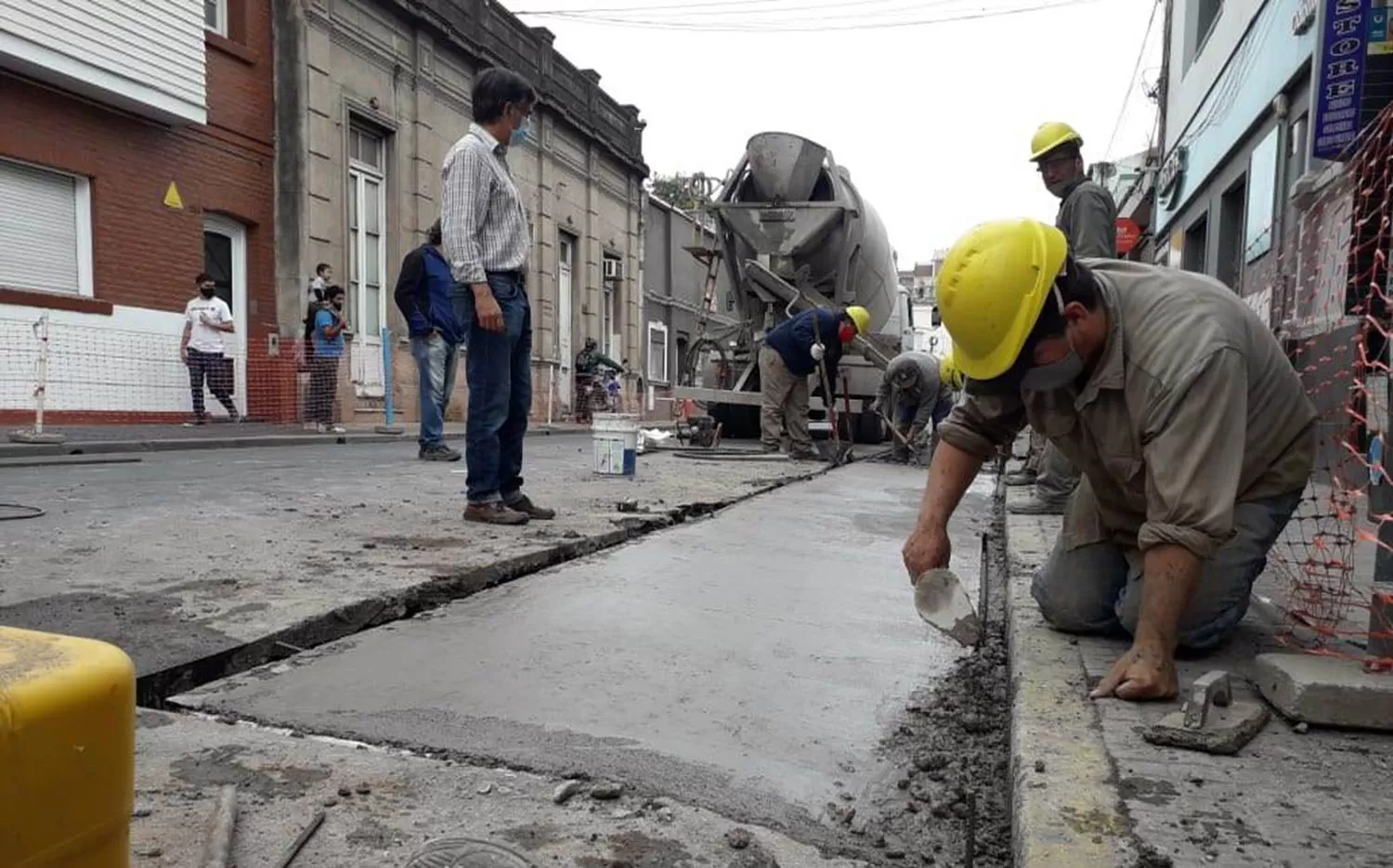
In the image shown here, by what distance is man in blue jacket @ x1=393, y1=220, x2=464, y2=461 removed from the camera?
24.3 ft

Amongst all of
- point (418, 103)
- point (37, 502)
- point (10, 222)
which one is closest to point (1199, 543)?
point (37, 502)

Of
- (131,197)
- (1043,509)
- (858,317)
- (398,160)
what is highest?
(398,160)

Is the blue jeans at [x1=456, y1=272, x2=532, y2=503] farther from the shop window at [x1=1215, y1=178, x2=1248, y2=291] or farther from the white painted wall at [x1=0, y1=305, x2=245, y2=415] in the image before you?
the shop window at [x1=1215, y1=178, x2=1248, y2=291]

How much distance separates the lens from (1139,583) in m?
2.41

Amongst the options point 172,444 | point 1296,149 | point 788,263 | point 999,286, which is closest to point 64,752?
point 999,286

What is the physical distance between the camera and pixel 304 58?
12227mm

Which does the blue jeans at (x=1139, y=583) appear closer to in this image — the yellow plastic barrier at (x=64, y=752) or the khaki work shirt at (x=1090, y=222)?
the yellow plastic barrier at (x=64, y=752)

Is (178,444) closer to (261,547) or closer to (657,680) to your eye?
(261,547)

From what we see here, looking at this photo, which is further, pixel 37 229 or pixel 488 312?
pixel 37 229

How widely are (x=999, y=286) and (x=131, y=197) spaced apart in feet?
35.3

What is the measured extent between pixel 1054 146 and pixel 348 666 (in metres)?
4.01

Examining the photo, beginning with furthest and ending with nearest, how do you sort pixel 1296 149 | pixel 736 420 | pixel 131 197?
pixel 736 420 < pixel 131 197 < pixel 1296 149

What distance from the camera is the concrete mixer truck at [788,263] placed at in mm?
10305

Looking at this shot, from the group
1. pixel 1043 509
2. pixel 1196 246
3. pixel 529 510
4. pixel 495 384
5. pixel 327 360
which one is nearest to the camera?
pixel 495 384
